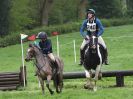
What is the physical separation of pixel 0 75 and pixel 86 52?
17.8ft

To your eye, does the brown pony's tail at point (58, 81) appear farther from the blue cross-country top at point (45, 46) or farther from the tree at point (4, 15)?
the tree at point (4, 15)

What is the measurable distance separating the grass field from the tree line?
21.1 ft

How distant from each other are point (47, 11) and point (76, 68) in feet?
127

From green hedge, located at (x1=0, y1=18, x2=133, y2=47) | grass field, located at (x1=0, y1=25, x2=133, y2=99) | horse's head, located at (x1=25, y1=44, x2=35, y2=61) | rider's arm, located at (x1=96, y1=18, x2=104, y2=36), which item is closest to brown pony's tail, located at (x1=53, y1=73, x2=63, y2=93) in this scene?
grass field, located at (x1=0, y1=25, x2=133, y2=99)

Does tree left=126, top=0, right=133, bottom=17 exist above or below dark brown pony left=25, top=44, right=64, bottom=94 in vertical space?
above

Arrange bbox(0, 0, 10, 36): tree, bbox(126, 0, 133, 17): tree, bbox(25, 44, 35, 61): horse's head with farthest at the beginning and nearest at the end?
1. bbox(126, 0, 133, 17): tree
2. bbox(0, 0, 10, 36): tree
3. bbox(25, 44, 35, 61): horse's head

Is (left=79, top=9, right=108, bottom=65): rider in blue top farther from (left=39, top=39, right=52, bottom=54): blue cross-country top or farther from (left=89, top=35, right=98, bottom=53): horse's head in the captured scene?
(left=39, top=39, right=52, bottom=54): blue cross-country top

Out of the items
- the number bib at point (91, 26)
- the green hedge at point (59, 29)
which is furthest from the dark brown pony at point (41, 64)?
the green hedge at point (59, 29)

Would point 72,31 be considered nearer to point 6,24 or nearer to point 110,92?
point 6,24

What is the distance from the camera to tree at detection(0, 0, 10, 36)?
5478cm

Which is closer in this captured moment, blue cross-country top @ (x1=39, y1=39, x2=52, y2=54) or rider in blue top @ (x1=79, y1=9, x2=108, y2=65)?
blue cross-country top @ (x1=39, y1=39, x2=52, y2=54)

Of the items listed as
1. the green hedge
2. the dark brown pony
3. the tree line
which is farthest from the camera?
the tree line

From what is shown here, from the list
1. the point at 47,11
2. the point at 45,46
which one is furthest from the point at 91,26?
the point at 47,11

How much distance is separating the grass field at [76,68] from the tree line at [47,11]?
6.42 meters
